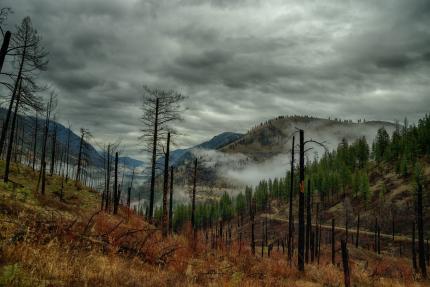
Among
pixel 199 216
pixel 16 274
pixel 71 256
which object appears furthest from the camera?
pixel 199 216

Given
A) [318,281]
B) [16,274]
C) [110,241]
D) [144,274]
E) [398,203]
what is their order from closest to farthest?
[16,274] < [144,274] < [110,241] < [318,281] < [398,203]

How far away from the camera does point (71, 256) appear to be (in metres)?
7.27

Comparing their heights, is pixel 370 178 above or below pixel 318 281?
above

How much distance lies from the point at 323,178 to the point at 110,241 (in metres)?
122

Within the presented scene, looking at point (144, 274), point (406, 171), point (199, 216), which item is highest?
point (406, 171)

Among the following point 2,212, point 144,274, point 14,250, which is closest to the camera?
point 14,250

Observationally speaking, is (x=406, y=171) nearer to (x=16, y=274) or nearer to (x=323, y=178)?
(x=323, y=178)

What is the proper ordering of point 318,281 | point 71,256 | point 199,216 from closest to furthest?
point 71,256 < point 318,281 < point 199,216

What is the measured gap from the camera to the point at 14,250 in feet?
20.5

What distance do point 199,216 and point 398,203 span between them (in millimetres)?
77709

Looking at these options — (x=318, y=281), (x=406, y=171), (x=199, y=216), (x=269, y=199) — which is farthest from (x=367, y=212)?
(x=318, y=281)

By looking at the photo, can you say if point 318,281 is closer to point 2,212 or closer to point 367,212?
point 2,212

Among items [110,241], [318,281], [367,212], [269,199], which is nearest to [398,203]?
[367,212]

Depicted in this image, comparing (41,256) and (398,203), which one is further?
(398,203)
